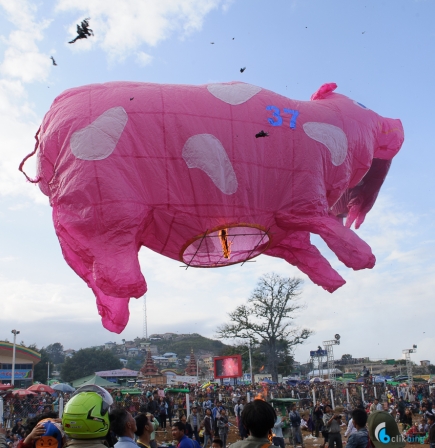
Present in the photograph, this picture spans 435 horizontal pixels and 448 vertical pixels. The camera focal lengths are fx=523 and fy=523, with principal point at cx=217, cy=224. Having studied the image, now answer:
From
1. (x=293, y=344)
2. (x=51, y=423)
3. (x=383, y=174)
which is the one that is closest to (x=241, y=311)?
(x=293, y=344)

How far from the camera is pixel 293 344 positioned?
2917 centimetres

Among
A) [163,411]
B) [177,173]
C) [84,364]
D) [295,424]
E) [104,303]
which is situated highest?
[177,173]

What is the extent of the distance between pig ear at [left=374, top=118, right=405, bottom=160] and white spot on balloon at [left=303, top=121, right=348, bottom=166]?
997 millimetres

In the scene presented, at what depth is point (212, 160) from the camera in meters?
5.55

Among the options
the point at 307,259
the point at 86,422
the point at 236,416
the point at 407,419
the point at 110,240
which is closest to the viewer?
the point at 86,422

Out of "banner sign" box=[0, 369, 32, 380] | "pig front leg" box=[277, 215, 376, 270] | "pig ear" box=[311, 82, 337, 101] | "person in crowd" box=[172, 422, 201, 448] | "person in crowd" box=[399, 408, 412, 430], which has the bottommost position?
"person in crowd" box=[399, 408, 412, 430]

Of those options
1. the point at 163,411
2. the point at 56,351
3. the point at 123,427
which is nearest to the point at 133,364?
the point at 56,351

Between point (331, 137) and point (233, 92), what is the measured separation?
1289mm

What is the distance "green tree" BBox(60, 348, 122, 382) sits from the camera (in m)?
59.6

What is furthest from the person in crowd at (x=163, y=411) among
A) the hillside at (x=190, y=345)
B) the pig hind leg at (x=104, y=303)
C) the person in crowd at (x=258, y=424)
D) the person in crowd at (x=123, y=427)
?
the hillside at (x=190, y=345)

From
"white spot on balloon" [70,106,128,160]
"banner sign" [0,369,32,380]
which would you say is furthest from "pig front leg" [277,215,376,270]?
"banner sign" [0,369,32,380]

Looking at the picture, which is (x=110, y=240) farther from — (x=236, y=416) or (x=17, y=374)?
(x=17, y=374)

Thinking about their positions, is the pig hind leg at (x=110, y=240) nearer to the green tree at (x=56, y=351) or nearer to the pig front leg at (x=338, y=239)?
the pig front leg at (x=338, y=239)

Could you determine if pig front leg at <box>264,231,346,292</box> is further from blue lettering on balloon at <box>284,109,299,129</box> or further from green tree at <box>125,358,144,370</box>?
green tree at <box>125,358,144,370</box>
